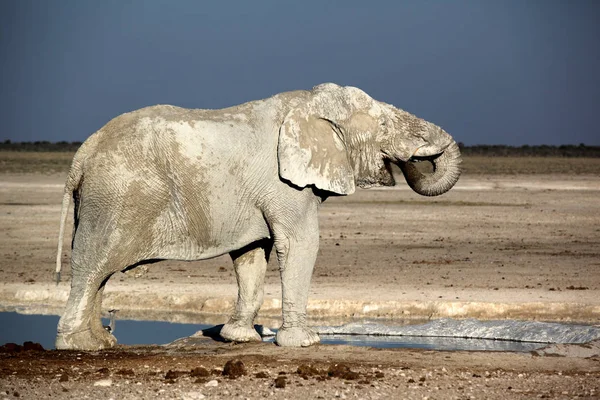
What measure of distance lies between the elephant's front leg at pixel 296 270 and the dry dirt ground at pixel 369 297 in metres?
0.24

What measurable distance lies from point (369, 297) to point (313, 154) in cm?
402

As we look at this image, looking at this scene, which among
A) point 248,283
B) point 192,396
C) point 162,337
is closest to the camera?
point 192,396

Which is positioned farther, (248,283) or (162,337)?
(162,337)

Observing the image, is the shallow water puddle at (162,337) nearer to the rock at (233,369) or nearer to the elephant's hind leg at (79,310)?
the elephant's hind leg at (79,310)

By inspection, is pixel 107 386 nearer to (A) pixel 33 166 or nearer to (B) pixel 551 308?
(B) pixel 551 308

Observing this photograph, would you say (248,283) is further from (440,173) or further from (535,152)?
(535,152)

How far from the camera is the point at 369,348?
10742 millimetres

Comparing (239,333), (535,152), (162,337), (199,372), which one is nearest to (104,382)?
(199,372)

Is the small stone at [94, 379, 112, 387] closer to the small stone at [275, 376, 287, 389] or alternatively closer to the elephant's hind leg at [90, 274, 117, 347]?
the small stone at [275, 376, 287, 389]

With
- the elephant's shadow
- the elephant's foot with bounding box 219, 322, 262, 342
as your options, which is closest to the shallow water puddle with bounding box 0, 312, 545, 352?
the elephant's shadow

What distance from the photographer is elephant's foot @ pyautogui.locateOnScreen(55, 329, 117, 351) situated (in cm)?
1052

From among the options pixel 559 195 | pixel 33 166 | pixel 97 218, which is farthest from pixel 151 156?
pixel 33 166

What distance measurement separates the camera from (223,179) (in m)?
10.6

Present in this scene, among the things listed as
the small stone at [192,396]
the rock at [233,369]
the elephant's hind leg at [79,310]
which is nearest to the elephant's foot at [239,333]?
the elephant's hind leg at [79,310]
